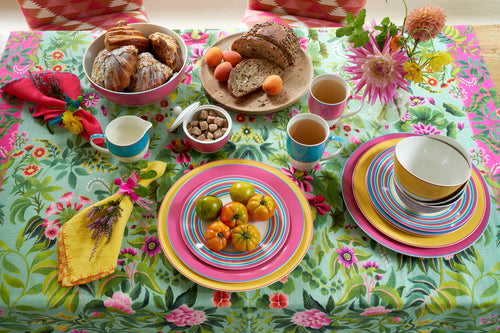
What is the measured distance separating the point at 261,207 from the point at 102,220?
0.40m

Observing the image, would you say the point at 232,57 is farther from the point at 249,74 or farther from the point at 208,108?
the point at 208,108

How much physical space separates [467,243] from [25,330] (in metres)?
1.14

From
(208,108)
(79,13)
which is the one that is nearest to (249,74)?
(208,108)

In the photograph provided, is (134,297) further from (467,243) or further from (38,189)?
(467,243)

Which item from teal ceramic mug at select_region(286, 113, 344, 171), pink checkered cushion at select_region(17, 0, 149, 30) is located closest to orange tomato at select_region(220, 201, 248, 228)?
teal ceramic mug at select_region(286, 113, 344, 171)

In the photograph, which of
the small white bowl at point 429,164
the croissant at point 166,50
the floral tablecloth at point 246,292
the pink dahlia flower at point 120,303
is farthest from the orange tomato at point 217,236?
the croissant at point 166,50

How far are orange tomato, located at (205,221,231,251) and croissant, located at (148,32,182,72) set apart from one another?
1.81 ft

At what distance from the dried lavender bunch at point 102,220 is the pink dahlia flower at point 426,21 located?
849 mm

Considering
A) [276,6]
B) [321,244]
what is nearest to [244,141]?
[321,244]

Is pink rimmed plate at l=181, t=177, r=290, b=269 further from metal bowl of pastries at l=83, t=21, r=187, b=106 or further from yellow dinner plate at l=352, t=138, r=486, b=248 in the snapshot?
metal bowl of pastries at l=83, t=21, r=187, b=106

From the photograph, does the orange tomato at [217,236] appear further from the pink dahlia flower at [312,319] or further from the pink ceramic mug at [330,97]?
the pink ceramic mug at [330,97]

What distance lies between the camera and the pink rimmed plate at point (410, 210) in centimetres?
95

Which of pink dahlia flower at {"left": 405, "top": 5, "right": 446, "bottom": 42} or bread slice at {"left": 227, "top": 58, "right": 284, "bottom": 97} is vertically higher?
pink dahlia flower at {"left": 405, "top": 5, "right": 446, "bottom": 42}

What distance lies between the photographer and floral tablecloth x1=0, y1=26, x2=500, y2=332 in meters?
0.89
